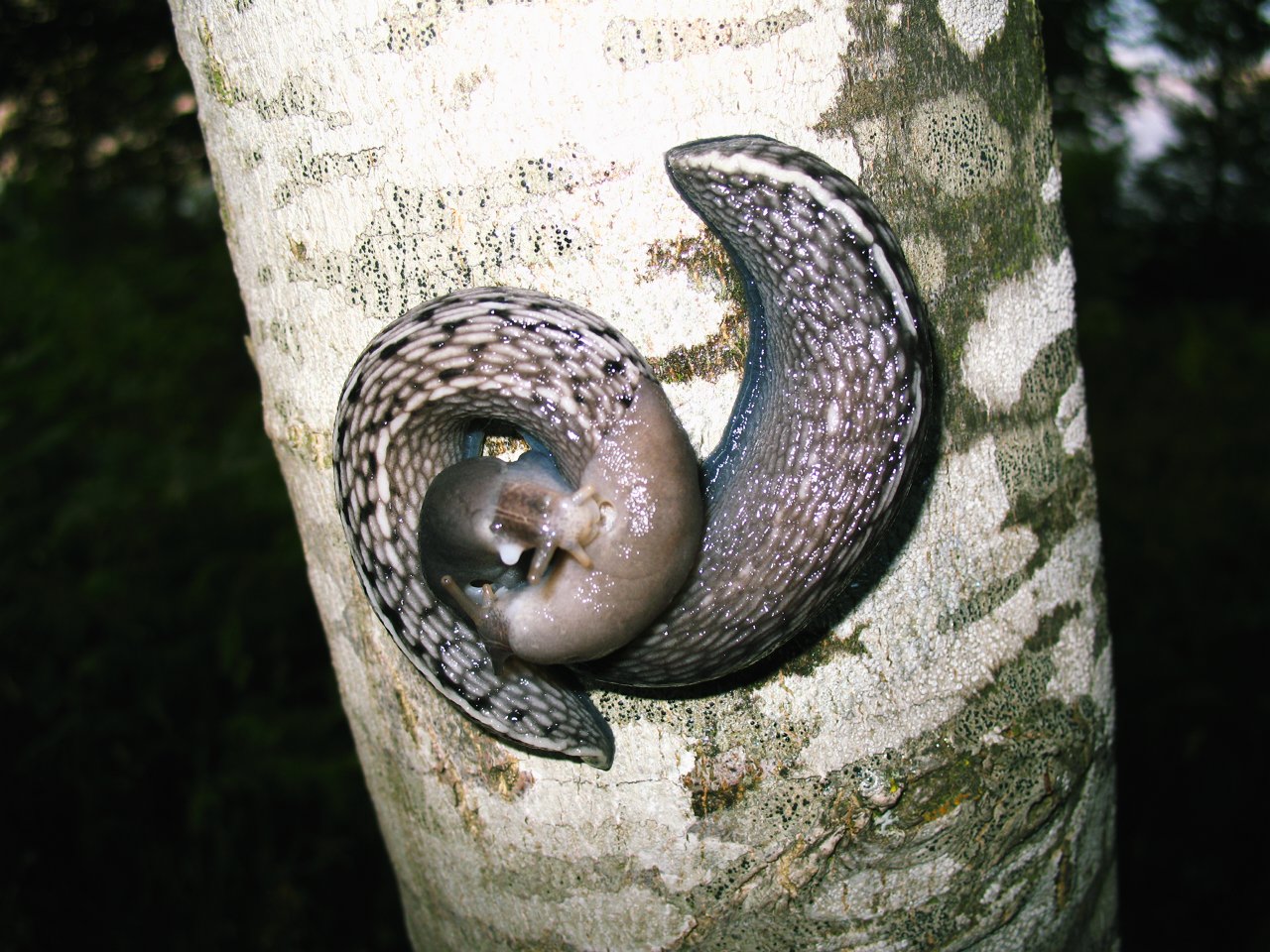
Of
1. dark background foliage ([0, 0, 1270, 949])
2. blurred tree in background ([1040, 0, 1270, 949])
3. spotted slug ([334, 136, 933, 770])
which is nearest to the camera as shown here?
spotted slug ([334, 136, 933, 770])

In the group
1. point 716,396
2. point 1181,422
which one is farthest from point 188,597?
point 1181,422

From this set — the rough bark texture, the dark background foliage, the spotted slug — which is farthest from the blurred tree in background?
the spotted slug

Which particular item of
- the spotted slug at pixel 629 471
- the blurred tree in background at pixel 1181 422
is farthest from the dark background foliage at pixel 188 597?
the spotted slug at pixel 629 471

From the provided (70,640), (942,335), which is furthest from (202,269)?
(942,335)

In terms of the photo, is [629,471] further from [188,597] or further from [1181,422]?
[1181,422]

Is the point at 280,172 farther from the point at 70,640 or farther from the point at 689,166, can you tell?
the point at 70,640

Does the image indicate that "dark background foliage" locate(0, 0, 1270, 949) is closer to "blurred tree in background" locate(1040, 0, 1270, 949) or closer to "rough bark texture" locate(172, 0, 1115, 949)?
"blurred tree in background" locate(1040, 0, 1270, 949)
